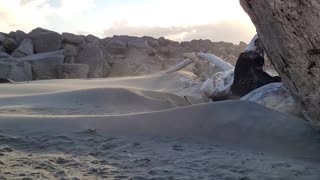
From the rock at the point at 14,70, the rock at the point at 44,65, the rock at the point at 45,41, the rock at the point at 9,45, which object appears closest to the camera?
the rock at the point at 14,70

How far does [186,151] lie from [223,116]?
87 cm

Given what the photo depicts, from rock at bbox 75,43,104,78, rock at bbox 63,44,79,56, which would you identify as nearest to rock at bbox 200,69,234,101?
rock at bbox 75,43,104,78

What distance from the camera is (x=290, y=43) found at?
2973mm

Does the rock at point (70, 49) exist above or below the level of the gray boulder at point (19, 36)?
below

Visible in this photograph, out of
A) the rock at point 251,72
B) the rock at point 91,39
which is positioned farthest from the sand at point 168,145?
the rock at point 91,39

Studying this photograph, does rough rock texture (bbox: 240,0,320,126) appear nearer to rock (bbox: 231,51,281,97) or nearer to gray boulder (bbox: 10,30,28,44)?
rock (bbox: 231,51,281,97)

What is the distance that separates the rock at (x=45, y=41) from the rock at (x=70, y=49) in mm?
414

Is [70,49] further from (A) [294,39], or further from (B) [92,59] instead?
(A) [294,39]

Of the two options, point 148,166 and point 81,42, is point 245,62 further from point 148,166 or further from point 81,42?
point 81,42

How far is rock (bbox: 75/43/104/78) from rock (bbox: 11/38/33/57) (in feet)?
6.82

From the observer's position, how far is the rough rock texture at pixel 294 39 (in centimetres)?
285

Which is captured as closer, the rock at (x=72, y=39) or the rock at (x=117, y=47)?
the rock at (x=72, y=39)

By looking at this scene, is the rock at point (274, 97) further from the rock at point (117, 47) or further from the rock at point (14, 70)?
the rock at point (117, 47)

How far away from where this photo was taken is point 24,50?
19.9 metres
